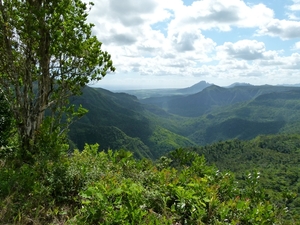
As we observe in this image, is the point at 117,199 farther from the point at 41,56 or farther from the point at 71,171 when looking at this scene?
the point at 41,56

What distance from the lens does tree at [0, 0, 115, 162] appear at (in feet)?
18.6

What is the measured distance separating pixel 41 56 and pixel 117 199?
441 cm

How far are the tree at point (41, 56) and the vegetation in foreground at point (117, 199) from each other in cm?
153

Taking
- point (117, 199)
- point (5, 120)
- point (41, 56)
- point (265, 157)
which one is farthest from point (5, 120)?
point (265, 157)

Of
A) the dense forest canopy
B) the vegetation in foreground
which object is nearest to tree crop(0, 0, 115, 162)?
the dense forest canopy

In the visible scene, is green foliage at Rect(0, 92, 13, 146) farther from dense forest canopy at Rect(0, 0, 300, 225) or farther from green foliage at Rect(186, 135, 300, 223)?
green foliage at Rect(186, 135, 300, 223)

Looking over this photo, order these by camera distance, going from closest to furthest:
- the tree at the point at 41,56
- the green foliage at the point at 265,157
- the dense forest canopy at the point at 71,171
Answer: the dense forest canopy at the point at 71,171
the tree at the point at 41,56
the green foliage at the point at 265,157

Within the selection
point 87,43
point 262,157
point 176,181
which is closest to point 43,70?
point 87,43

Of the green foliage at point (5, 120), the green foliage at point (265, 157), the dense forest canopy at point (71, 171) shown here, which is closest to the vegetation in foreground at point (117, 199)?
the dense forest canopy at point (71, 171)

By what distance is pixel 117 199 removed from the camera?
4.13m

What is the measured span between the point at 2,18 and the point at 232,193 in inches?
283

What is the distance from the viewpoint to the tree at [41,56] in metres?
5.66

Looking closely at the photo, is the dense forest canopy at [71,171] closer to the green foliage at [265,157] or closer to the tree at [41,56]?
the tree at [41,56]

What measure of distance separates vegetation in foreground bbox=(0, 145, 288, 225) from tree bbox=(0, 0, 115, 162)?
153cm
